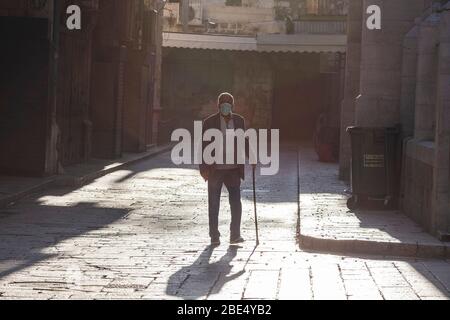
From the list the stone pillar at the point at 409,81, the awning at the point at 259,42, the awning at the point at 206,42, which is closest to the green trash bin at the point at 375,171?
the stone pillar at the point at 409,81

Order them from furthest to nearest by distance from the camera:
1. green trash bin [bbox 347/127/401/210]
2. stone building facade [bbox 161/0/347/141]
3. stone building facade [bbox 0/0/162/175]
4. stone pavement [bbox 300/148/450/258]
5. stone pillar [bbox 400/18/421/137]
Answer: stone building facade [bbox 161/0/347/141] < stone building facade [bbox 0/0/162/175] < stone pillar [bbox 400/18/421/137] < green trash bin [bbox 347/127/401/210] < stone pavement [bbox 300/148/450/258]

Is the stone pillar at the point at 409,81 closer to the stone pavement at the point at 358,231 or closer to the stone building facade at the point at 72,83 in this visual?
the stone pavement at the point at 358,231

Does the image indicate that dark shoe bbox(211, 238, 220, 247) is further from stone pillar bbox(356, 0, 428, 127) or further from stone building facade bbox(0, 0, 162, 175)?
stone building facade bbox(0, 0, 162, 175)

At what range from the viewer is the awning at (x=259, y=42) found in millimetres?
38781

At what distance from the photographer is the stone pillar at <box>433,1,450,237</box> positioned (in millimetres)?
Result: 11680

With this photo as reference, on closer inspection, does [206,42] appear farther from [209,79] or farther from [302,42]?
[209,79]

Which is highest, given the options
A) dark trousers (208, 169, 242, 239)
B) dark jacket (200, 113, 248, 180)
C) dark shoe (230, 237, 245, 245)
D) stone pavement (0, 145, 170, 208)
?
dark jacket (200, 113, 248, 180)

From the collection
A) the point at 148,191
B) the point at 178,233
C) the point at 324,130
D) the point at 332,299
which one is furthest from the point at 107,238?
the point at 324,130

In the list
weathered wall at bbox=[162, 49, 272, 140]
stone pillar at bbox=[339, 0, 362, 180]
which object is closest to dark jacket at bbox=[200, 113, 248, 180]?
stone pillar at bbox=[339, 0, 362, 180]

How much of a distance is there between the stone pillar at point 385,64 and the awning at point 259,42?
2082 cm

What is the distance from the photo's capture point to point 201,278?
30.3 ft

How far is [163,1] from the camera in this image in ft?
113

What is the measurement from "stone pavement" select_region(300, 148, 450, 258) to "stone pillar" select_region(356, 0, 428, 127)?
1534 millimetres

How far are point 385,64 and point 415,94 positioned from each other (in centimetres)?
243
